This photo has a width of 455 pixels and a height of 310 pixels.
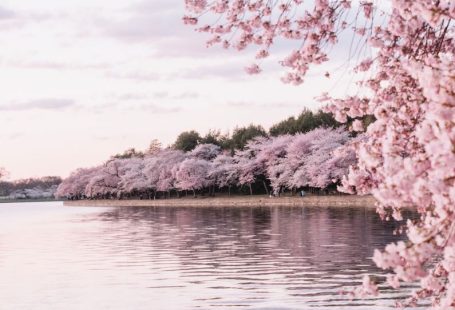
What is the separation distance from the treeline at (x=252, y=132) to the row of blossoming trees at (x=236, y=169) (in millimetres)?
2370

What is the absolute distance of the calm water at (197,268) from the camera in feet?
56.3

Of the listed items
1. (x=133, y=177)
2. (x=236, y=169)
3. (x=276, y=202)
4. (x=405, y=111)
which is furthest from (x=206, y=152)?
(x=405, y=111)

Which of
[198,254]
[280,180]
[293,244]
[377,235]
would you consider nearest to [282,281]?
[198,254]

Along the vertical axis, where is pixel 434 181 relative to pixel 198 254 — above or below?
above

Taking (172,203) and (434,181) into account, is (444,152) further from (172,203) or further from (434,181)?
(172,203)

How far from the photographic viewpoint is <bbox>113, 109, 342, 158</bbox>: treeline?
89062mm

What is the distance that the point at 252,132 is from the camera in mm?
99812

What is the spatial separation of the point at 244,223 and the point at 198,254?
16.9m

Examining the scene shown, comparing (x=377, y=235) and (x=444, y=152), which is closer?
(x=444, y=152)

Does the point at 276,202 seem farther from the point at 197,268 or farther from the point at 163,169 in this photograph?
the point at 197,268

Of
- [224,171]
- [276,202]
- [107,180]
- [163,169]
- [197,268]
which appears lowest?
[197,268]

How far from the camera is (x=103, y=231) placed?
43.2 meters

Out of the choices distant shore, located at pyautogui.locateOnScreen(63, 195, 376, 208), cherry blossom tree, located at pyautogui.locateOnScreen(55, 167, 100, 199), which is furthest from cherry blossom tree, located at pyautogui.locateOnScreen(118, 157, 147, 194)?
cherry blossom tree, located at pyautogui.locateOnScreen(55, 167, 100, 199)

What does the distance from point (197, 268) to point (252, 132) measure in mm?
77168
